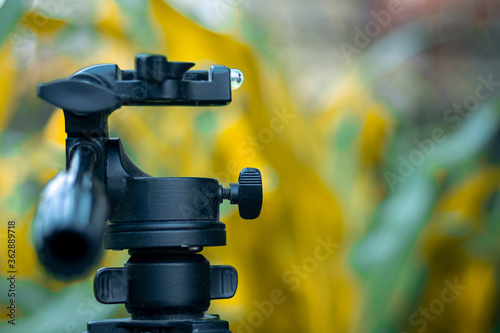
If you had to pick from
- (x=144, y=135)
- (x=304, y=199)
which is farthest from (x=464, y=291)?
(x=144, y=135)

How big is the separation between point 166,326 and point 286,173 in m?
0.70

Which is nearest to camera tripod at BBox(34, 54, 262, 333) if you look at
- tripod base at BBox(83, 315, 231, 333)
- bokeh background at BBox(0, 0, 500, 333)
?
tripod base at BBox(83, 315, 231, 333)

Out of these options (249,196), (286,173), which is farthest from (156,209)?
(286,173)

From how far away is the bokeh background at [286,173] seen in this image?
42.3 inches

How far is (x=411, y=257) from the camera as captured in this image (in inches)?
42.2

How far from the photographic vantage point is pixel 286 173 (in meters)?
1.11

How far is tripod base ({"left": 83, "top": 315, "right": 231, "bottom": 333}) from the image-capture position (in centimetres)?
43

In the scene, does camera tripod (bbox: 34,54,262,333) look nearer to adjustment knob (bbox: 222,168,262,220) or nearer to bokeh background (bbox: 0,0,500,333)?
adjustment knob (bbox: 222,168,262,220)

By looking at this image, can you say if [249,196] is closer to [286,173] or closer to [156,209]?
[156,209]

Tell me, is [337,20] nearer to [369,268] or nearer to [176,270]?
[369,268]

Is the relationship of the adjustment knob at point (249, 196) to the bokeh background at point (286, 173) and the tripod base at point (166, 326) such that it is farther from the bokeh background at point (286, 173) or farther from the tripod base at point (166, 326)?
the bokeh background at point (286, 173)

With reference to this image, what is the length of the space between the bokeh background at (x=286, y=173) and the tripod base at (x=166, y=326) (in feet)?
1.98

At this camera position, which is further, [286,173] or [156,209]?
[286,173]

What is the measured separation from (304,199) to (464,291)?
0.35m
